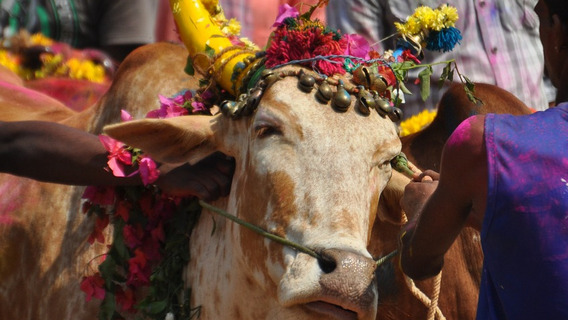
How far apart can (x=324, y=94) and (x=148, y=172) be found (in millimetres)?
816

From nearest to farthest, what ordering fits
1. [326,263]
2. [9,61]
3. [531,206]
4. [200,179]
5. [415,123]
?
[531,206] < [326,263] < [200,179] < [415,123] < [9,61]

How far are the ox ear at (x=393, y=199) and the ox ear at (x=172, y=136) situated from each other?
2.28 feet

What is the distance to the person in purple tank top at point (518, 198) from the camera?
2639 mm

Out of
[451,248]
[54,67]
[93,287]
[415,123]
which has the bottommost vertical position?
[415,123]

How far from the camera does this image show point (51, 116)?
501cm

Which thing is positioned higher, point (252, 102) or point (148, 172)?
point (252, 102)

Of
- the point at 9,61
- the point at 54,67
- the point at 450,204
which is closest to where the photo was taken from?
the point at 450,204

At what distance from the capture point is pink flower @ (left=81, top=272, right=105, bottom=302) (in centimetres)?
389

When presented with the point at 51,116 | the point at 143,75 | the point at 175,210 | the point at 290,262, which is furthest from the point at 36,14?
the point at 290,262

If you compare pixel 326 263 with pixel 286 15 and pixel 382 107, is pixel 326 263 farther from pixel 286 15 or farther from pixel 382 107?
pixel 286 15

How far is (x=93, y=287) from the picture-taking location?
390 centimetres

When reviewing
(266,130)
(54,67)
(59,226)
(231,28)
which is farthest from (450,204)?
(54,67)

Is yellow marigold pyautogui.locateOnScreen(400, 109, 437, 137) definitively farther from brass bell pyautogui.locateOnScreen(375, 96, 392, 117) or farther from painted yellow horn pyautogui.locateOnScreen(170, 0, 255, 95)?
brass bell pyautogui.locateOnScreen(375, 96, 392, 117)

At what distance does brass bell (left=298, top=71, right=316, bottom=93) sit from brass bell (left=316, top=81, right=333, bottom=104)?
0.03 m
